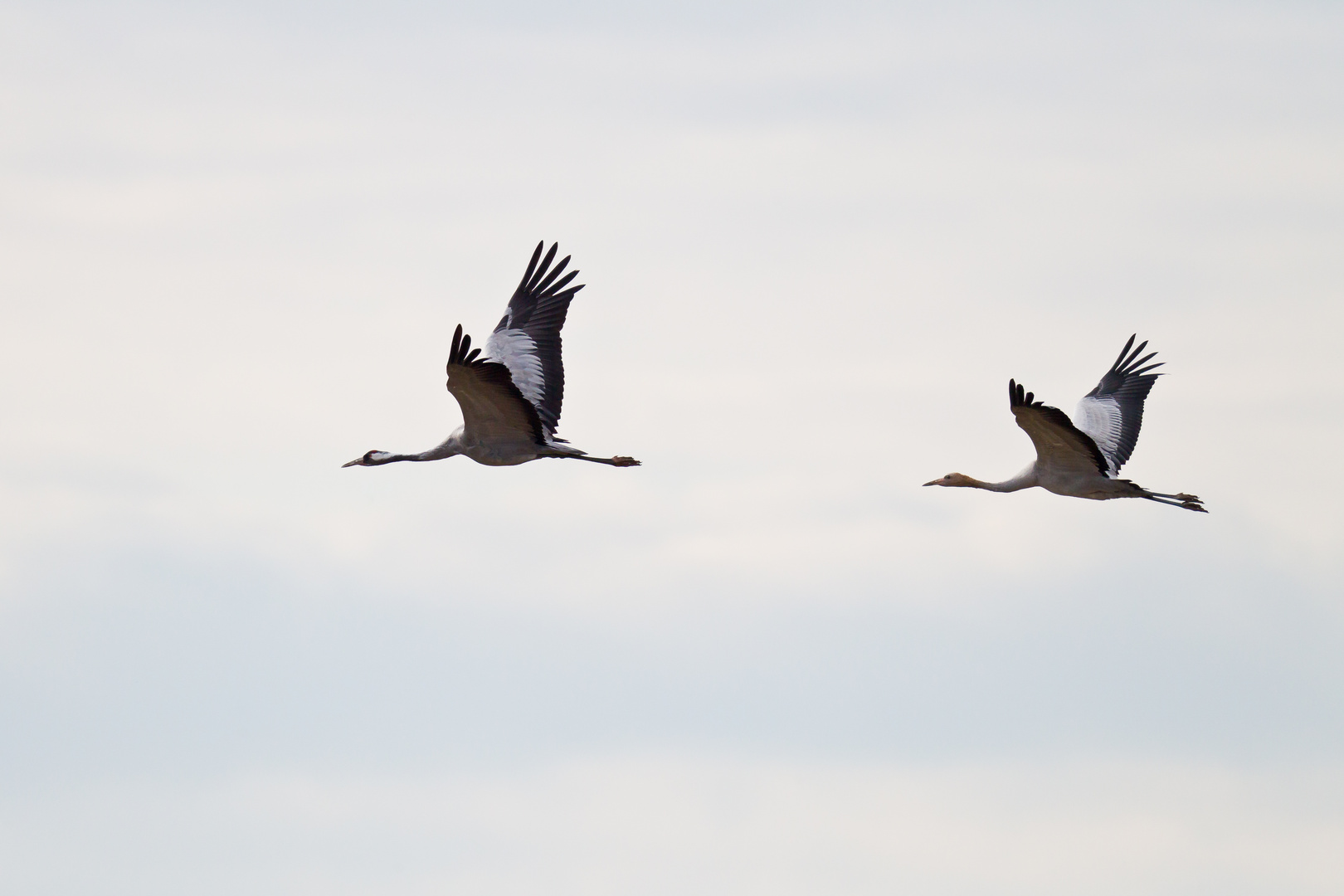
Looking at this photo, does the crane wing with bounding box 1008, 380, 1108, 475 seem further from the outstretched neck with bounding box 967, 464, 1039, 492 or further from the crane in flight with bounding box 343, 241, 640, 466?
the crane in flight with bounding box 343, 241, 640, 466

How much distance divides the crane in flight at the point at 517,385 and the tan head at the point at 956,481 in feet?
16.7

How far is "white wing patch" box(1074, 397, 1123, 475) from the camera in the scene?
113 ft

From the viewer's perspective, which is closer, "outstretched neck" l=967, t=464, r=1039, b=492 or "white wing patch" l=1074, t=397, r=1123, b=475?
"outstretched neck" l=967, t=464, r=1039, b=492

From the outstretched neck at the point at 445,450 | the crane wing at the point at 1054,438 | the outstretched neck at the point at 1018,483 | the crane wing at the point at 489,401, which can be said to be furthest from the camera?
the outstretched neck at the point at 445,450

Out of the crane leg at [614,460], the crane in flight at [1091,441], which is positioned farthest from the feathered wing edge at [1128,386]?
the crane leg at [614,460]

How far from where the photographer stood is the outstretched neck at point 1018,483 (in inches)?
1276

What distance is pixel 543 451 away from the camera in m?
33.2

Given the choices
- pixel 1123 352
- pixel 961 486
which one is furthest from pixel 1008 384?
pixel 1123 352

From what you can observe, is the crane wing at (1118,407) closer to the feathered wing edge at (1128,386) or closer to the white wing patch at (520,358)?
the feathered wing edge at (1128,386)

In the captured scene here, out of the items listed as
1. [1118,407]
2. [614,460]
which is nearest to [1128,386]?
[1118,407]

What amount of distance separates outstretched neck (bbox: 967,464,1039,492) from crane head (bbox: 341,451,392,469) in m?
10.1

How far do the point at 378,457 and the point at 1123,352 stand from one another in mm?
13131

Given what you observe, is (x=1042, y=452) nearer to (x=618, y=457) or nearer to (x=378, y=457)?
(x=618, y=457)

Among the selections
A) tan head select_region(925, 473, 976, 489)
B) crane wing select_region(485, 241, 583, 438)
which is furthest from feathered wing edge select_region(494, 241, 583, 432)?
tan head select_region(925, 473, 976, 489)
